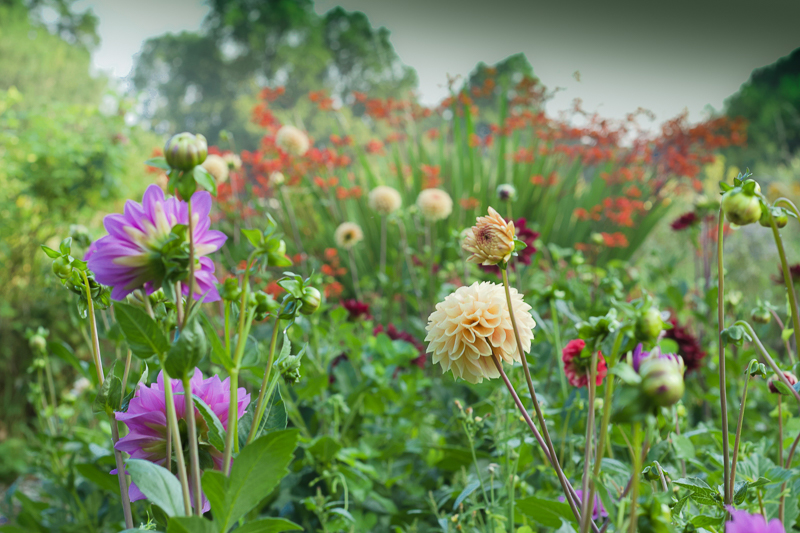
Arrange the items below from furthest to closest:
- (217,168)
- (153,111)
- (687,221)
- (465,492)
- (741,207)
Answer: (153,111)
(217,168)
(687,221)
(465,492)
(741,207)

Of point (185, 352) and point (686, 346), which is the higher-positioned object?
point (185, 352)

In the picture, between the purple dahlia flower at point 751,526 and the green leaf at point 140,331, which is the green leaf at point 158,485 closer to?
the green leaf at point 140,331

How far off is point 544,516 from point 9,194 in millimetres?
3658

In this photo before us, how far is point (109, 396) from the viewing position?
37 centimetres

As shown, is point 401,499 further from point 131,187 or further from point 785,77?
point 785,77

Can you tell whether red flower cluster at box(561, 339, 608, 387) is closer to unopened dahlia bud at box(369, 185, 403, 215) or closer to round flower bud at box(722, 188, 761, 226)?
round flower bud at box(722, 188, 761, 226)

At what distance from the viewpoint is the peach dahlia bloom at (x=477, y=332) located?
0.43 m

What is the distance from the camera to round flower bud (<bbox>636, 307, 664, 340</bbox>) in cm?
27

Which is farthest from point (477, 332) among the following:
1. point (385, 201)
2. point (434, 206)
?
point (385, 201)

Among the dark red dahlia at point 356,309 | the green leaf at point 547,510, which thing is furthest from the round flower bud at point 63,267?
the dark red dahlia at point 356,309

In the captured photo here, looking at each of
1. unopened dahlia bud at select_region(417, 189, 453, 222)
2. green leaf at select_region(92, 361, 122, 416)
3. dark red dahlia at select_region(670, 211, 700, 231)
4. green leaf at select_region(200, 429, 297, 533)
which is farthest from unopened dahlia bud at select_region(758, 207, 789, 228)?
unopened dahlia bud at select_region(417, 189, 453, 222)

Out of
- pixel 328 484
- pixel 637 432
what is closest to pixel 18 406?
pixel 328 484

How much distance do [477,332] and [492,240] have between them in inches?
3.2

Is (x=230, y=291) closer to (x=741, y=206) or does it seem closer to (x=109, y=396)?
(x=109, y=396)
